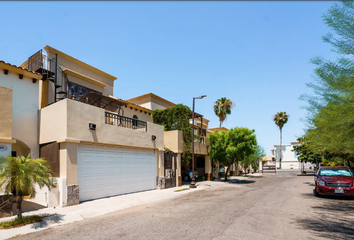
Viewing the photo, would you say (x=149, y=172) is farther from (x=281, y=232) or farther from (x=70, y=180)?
(x=281, y=232)

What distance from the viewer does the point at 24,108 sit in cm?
1297

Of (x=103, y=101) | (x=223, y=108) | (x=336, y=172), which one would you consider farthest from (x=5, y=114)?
(x=223, y=108)

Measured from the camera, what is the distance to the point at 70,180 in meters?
11.5

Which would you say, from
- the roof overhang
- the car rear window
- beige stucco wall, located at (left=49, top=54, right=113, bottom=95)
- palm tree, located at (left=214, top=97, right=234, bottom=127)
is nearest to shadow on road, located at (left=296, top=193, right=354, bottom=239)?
the car rear window

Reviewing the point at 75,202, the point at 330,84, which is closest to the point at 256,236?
the point at 330,84

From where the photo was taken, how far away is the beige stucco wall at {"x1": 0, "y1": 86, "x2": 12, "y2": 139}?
10.4 m

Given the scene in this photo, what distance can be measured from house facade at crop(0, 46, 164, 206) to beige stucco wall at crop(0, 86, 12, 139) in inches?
1.5

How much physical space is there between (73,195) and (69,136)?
8.93ft

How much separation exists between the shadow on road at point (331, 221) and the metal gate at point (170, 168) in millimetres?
10355

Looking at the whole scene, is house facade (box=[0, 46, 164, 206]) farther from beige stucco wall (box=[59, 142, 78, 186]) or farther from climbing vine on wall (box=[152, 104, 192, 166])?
climbing vine on wall (box=[152, 104, 192, 166])

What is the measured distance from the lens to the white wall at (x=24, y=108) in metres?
12.4

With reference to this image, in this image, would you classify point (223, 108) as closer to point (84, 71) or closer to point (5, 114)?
point (84, 71)

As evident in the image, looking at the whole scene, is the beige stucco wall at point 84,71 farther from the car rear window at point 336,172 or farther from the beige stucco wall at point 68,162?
the car rear window at point 336,172

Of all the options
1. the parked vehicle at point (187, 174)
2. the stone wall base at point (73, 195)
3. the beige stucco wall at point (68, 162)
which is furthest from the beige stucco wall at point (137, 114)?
the stone wall base at point (73, 195)
